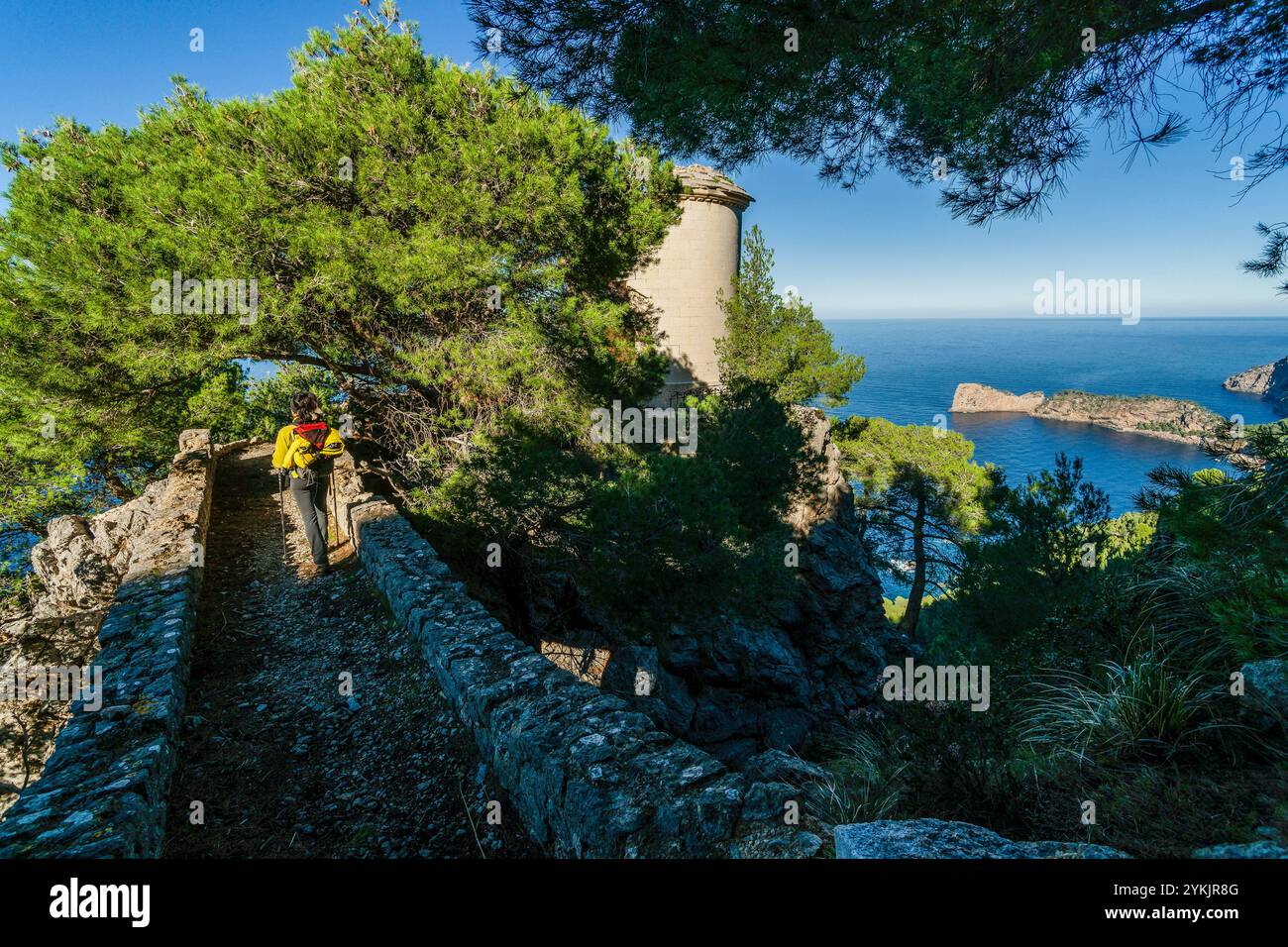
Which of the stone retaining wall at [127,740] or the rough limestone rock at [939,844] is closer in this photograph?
the rough limestone rock at [939,844]

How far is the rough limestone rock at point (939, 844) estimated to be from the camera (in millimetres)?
2133

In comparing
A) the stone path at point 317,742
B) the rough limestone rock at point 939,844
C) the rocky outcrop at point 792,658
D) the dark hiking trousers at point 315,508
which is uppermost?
the dark hiking trousers at point 315,508

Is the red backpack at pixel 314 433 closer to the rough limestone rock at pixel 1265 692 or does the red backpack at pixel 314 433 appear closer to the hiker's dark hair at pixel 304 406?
the hiker's dark hair at pixel 304 406

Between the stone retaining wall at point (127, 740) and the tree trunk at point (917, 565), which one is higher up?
the stone retaining wall at point (127, 740)

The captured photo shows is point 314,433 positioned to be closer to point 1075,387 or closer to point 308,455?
point 308,455

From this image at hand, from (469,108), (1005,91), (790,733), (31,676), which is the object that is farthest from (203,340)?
(790,733)

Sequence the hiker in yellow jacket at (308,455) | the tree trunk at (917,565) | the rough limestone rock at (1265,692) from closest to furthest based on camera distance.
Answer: the rough limestone rock at (1265,692)
the hiker in yellow jacket at (308,455)
the tree trunk at (917,565)

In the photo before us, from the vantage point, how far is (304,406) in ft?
22.6

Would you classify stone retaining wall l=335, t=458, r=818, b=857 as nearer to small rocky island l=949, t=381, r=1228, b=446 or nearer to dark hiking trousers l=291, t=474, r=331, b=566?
dark hiking trousers l=291, t=474, r=331, b=566

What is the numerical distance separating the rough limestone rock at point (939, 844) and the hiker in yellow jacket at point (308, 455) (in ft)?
23.7

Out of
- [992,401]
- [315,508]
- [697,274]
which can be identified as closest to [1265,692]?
[315,508]

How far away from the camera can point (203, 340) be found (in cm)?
873

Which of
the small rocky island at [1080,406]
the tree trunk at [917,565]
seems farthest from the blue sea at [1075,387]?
the tree trunk at [917,565]
